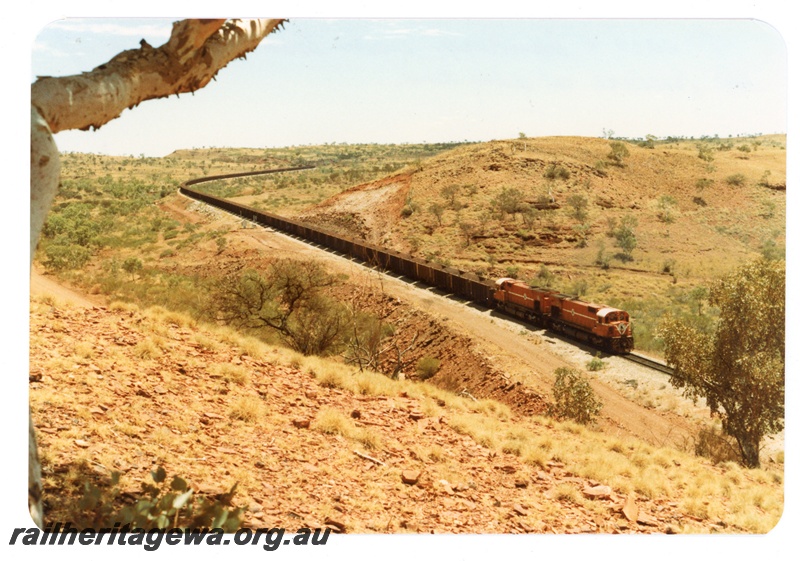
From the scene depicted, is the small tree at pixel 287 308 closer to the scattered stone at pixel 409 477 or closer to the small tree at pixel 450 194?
the scattered stone at pixel 409 477

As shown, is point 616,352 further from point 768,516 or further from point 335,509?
point 335,509

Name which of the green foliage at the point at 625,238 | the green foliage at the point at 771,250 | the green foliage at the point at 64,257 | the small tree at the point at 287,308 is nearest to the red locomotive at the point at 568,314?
the green foliage at the point at 771,250

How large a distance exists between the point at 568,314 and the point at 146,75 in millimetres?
19191

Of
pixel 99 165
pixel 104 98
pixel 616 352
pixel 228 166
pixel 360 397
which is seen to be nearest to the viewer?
pixel 104 98

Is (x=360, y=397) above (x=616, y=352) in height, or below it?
above

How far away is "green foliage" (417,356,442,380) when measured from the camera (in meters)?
20.2

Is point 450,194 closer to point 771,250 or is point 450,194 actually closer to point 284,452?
point 771,250

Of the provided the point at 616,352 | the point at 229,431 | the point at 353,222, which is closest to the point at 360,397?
the point at 229,431

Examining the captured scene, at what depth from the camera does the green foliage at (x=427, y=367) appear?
20219 mm

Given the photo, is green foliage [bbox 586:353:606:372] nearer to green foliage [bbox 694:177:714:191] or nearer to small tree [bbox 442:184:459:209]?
small tree [bbox 442:184:459:209]

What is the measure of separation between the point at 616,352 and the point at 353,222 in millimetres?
24482

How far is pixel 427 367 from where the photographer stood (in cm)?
2044

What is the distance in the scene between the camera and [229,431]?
35.7 ft

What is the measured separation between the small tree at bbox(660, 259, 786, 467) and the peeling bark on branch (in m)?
12.1
